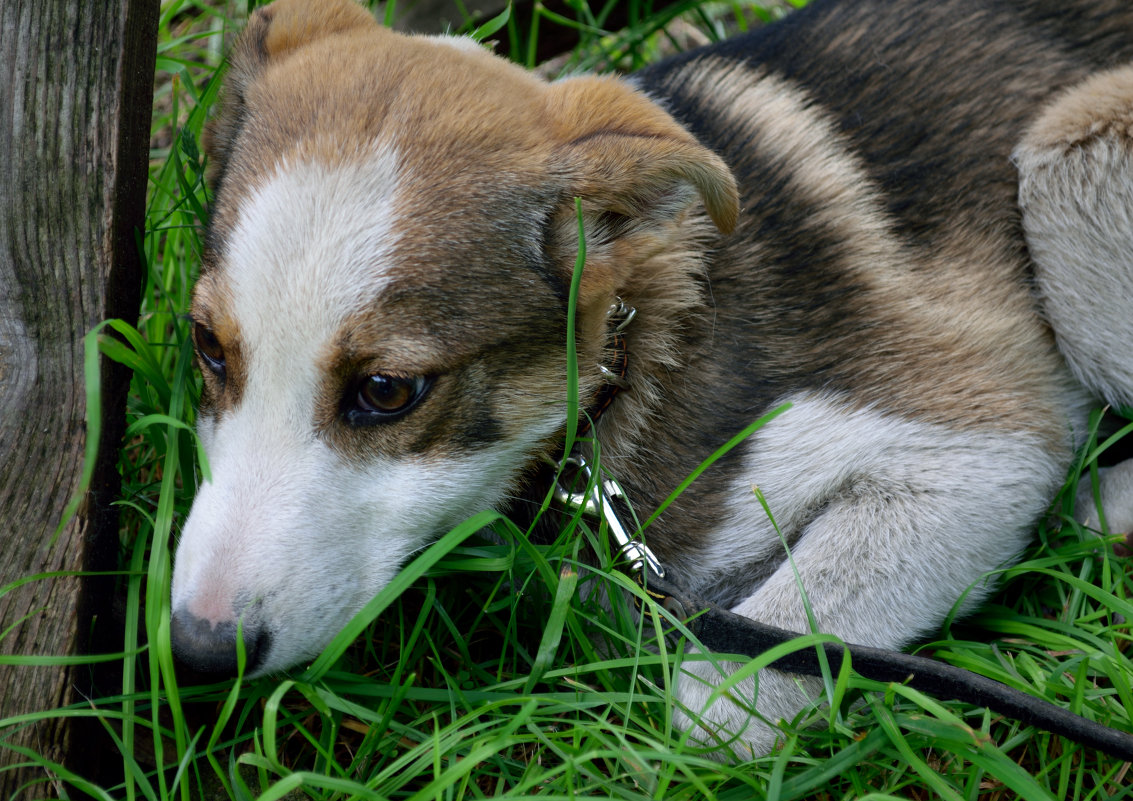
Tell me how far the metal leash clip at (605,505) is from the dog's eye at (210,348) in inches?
36.2

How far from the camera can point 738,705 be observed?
7.68 feet

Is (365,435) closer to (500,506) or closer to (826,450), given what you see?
(500,506)

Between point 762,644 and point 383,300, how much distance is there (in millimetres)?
1257

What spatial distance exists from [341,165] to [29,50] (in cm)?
83

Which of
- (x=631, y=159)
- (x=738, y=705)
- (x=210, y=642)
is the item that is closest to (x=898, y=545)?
(x=738, y=705)

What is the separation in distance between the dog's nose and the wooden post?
1.17 ft

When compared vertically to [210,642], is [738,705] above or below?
below

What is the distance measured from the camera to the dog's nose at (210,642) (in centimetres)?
206

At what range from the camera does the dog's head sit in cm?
216

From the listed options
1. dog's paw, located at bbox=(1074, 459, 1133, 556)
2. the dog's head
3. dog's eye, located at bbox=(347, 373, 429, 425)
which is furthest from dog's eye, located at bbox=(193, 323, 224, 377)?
dog's paw, located at bbox=(1074, 459, 1133, 556)

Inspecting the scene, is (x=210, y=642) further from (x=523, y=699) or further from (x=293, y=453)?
(x=523, y=699)

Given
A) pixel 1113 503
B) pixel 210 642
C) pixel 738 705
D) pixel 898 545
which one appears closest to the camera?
pixel 210 642

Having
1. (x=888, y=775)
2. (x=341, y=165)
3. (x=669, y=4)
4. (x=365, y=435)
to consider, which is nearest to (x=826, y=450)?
(x=888, y=775)

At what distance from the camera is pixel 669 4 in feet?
15.5
